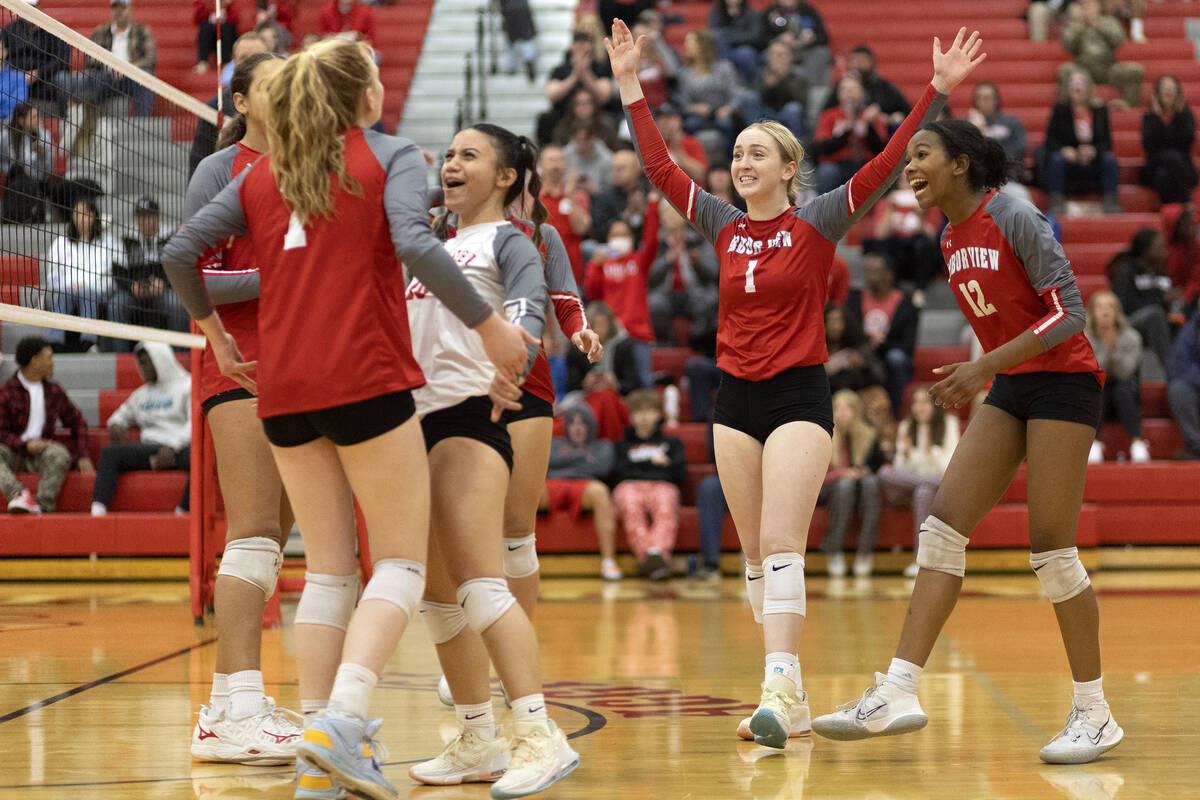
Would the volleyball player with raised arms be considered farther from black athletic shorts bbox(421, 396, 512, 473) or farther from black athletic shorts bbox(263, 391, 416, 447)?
black athletic shorts bbox(263, 391, 416, 447)

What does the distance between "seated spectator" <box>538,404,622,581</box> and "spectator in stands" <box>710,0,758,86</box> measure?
5.39 m

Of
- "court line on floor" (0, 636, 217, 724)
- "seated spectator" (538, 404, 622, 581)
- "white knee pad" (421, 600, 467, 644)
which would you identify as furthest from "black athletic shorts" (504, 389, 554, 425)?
"seated spectator" (538, 404, 622, 581)

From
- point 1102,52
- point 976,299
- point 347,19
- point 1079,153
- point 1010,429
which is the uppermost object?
point 347,19

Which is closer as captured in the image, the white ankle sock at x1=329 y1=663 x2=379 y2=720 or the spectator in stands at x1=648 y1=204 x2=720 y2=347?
the white ankle sock at x1=329 y1=663 x2=379 y2=720

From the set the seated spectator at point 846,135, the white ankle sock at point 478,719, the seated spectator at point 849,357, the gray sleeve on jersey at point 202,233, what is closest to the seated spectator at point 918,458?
the seated spectator at point 849,357

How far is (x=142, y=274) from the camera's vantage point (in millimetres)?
6961

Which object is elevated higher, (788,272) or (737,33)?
(737,33)

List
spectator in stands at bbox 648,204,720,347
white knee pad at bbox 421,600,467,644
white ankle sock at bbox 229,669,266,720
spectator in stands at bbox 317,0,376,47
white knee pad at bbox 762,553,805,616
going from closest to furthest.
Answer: white knee pad at bbox 421,600,467,644, white ankle sock at bbox 229,669,266,720, white knee pad at bbox 762,553,805,616, spectator in stands at bbox 648,204,720,347, spectator in stands at bbox 317,0,376,47

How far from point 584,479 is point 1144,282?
16.9 ft

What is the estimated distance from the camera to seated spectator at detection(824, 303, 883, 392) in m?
9.92

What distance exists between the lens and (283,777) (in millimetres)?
3639

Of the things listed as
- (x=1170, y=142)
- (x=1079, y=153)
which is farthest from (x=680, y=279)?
(x=1170, y=142)

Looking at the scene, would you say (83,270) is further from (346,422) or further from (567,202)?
(567,202)

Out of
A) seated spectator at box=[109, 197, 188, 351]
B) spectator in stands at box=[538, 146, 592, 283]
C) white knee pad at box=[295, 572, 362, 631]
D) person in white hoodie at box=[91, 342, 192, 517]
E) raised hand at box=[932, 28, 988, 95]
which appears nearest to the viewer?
white knee pad at box=[295, 572, 362, 631]
